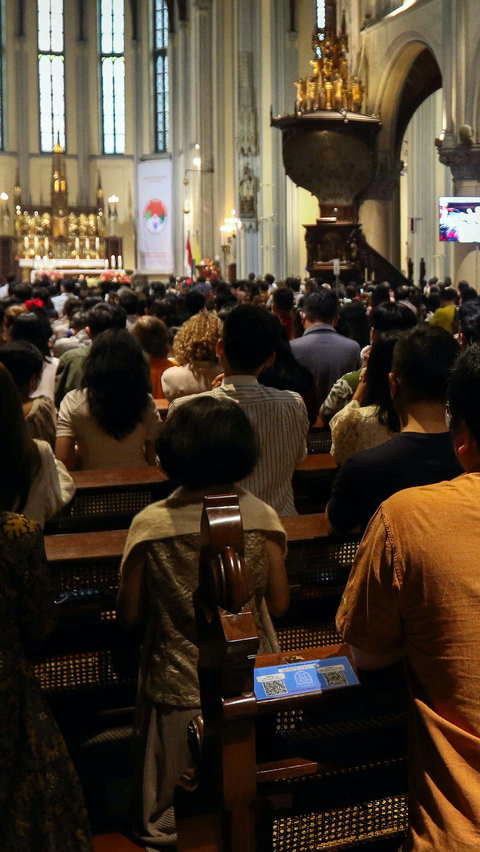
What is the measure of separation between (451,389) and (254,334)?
5.55 ft

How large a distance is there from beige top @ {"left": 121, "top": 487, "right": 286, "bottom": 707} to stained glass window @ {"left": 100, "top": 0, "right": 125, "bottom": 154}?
104 feet

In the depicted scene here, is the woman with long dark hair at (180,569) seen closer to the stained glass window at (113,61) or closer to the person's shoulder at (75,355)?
the person's shoulder at (75,355)

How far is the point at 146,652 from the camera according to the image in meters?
2.32

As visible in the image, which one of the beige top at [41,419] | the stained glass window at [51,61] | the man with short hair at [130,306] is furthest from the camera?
the stained glass window at [51,61]

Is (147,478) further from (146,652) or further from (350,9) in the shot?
(350,9)

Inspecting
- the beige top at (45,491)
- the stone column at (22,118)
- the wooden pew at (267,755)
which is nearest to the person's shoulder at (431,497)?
the wooden pew at (267,755)

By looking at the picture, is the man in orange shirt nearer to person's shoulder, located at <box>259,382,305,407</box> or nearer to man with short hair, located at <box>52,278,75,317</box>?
person's shoulder, located at <box>259,382,305,407</box>

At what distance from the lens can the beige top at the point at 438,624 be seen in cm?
143

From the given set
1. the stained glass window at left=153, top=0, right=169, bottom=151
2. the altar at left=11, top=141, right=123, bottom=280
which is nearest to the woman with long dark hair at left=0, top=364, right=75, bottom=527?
the altar at left=11, top=141, right=123, bottom=280

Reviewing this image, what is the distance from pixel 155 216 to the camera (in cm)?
3170

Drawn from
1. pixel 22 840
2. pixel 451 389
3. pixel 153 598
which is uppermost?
pixel 451 389

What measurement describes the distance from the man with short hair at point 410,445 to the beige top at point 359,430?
0.59 m

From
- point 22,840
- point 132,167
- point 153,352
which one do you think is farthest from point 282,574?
point 132,167

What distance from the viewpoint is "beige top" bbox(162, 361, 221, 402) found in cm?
473
